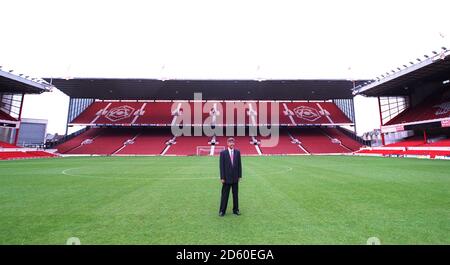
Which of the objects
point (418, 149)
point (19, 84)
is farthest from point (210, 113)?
point (418, 149)

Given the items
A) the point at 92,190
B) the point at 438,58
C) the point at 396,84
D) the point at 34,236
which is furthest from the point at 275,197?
the point at 396,84

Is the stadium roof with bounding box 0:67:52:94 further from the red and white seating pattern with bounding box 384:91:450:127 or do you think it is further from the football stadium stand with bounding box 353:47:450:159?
the red and white seating pattern with bounding box 384:91:450:127

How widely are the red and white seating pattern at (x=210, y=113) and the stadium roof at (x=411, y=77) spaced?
1315 centimetres

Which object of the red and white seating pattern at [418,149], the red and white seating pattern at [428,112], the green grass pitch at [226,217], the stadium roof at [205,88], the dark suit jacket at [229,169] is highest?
the stadium roof at [205,88]

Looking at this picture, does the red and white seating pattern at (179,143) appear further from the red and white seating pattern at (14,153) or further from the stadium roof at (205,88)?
the stadium roof at (205,88)

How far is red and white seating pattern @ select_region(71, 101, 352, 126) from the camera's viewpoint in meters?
47.8

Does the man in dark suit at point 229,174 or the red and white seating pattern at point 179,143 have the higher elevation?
the red and white seating pattern at point 179,143

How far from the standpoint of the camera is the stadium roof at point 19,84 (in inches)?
1137

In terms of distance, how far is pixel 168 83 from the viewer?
41.3 m

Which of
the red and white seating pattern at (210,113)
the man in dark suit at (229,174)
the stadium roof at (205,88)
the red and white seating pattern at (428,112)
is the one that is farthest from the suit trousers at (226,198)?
the red and white seating pattern at (210,113)

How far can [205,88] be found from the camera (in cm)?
4409

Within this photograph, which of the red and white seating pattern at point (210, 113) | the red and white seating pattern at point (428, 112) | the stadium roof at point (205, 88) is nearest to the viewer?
the red and white seating pattern at point (428, 112)
